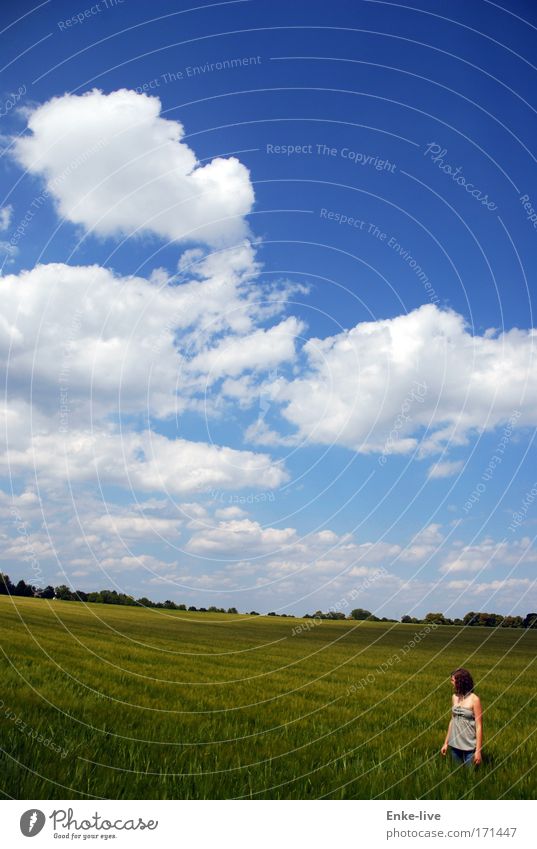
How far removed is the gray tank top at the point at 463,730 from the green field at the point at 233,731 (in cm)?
41

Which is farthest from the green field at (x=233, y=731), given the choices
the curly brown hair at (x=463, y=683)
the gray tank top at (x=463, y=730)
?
the curly brown hair at (x=463, y=683)

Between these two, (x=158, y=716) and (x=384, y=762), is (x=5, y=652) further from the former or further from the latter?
(x=384, y=762)

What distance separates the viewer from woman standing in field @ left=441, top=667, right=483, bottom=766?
10648 millimetres

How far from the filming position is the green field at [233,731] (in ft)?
30.1

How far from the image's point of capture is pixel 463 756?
10828 millimetres

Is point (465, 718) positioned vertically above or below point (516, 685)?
above

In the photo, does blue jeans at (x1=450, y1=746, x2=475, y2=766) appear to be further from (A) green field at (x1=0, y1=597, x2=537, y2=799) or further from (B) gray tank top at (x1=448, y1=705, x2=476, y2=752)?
(A) green field at (x1=0, y1=597, x2=537, y2=799)

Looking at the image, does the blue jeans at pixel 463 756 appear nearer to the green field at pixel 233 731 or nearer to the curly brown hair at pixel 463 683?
the green field at pixel 233 731

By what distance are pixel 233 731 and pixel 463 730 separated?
15.5 feet

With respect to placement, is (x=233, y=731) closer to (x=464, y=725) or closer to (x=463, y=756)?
(x=463, y=756)

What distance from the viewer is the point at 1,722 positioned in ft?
38.4

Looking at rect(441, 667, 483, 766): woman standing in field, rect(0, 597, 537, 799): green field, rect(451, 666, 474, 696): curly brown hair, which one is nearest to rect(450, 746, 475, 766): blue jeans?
rect(441, 667, 483, 766): woman standing in field
